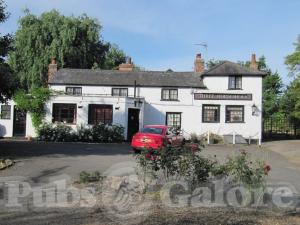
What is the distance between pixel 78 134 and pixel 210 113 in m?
11.1

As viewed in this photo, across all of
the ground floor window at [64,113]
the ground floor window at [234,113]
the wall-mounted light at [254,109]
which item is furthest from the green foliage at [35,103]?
the wall-mounted light at [254,109]

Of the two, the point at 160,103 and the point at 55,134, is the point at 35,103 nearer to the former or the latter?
the point at 55,134

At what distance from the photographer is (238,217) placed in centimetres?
827

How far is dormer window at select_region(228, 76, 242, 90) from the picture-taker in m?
40.0

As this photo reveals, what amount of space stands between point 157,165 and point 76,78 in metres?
31.9

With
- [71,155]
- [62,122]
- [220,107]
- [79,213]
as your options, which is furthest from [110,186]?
[220,107]

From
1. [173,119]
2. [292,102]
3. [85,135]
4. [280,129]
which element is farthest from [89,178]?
[280,129]

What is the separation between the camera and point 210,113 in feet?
130

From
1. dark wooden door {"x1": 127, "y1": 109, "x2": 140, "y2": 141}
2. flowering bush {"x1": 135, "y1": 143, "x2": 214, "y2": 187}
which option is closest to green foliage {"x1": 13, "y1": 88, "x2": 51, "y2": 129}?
dark wooden door {"x1": 127, "y1": 109, "x2": 140, "y2": 141}

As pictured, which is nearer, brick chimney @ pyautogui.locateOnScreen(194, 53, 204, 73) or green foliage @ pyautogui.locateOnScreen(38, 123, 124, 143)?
green foliage @ pyautogui.locateOnScreen(38, 123, 124, 143)

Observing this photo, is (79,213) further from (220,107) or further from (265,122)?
(265,122)

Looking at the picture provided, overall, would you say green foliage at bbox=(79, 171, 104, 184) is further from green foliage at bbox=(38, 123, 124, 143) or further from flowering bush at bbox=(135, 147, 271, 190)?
green foliage at bbox=(38, 123, 124, 143)

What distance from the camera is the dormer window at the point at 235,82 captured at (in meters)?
40.0

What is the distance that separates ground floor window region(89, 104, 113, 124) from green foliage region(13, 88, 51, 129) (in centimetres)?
358
